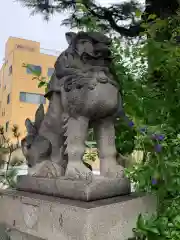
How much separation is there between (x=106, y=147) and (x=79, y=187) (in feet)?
0.83

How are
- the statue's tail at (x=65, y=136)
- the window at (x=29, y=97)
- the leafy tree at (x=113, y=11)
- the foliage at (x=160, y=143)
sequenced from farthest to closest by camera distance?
the window at (x=29, y=97) → the leafy tree at (x=113, y=11) → the statue's tail at (x=65, y=136) → the foliage at (x=160, y=143)

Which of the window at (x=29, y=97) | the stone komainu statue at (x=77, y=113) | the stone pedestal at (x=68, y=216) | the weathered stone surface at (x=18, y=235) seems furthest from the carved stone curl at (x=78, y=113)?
the window at (x=29, y=97)

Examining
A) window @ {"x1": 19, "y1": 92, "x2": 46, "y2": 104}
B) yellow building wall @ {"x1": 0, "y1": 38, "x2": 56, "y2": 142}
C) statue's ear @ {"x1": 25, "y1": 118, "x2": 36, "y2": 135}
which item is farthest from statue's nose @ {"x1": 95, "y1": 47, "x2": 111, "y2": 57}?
window @ {"x1": 19, "y1": 92, "x2": 46, "y2": 104}

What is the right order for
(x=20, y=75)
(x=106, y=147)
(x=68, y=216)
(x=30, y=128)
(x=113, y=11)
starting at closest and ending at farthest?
(x=68, y=216) < (x=106, y=147) < (x=30, y=128) < (x=113, y=11) < (x=20, y=75)

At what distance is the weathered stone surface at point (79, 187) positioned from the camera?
3.52ft

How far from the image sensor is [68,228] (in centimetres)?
102

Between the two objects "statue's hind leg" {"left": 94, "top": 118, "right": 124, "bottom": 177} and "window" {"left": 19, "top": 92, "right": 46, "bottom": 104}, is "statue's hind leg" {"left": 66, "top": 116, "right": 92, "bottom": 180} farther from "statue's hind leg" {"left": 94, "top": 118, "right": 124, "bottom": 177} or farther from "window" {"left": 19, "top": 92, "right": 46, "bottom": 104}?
"window" {"left": 19, "top": 92, "right": 46, "bottom": 104}

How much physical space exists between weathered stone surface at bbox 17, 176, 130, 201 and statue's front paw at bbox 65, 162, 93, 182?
0.07 ft

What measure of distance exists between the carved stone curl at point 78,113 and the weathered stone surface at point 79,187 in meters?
0.03

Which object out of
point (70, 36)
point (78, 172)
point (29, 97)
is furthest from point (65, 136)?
point (29, 97)

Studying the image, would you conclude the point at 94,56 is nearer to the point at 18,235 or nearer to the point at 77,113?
the point at 77,113

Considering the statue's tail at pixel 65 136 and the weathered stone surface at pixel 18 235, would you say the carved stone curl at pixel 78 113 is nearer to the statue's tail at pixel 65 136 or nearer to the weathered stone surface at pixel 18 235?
the statue's tail at pixel 65 136

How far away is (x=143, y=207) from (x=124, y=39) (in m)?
1.78

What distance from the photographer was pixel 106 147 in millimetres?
1257
